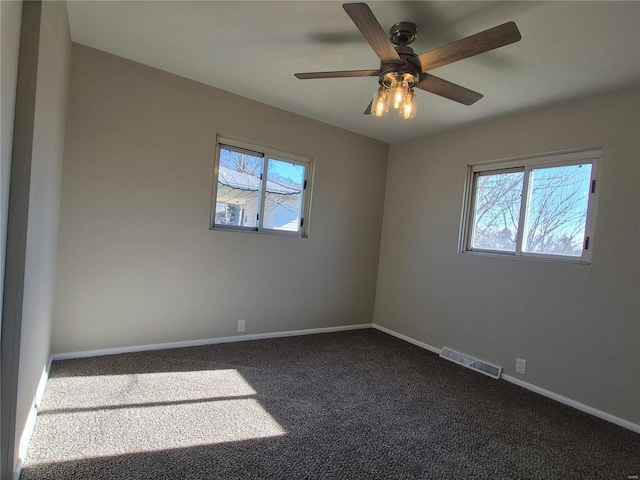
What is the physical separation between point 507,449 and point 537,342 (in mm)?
1209

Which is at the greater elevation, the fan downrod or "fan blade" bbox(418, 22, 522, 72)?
the fan downrod

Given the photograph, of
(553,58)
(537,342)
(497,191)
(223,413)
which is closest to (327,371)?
(223,413)

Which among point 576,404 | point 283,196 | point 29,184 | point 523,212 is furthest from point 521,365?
point 29,184

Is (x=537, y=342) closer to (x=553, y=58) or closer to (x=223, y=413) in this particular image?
(x=553, y=58)

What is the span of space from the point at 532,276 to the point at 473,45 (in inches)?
83.9

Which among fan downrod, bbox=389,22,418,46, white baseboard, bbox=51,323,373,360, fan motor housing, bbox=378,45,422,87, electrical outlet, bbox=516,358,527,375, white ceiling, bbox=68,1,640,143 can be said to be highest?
white ceiling, bbox=68,1,640,143

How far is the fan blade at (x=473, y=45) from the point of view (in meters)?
1.43

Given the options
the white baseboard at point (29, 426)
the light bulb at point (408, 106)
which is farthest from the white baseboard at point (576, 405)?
the white baseboard at point (29, 426)

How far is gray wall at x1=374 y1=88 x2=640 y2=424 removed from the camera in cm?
239

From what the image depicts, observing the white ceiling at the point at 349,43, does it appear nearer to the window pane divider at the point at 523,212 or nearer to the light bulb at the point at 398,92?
the light bulb at the point at 398,92

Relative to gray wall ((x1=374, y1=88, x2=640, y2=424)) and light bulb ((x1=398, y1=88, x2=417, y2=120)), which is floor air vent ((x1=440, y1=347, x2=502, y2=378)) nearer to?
gray wall ((x1=374, y1=88, x2=640, y2=424))

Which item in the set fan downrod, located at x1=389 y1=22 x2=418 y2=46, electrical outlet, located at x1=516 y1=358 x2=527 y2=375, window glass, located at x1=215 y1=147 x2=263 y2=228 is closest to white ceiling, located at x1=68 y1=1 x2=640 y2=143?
fan downrod, located at x1=389 y1=22 x2=418 y2=46

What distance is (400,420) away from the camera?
2.15 meters

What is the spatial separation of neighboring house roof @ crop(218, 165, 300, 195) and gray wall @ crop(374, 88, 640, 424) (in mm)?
1538
